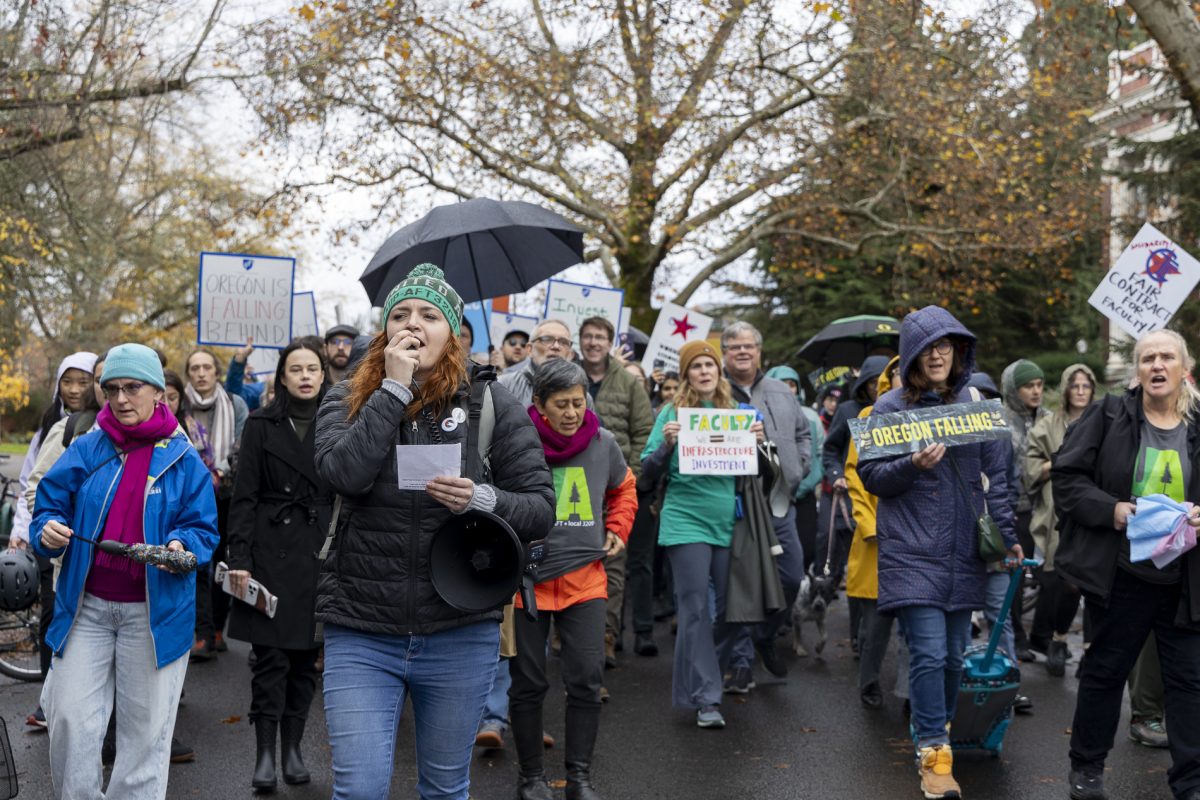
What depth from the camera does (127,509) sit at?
458cm

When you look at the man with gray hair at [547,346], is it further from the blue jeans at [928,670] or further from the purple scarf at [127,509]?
the purple scarf at [127,509]

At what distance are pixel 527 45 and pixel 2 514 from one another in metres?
13.2

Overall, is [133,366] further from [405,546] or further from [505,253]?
[505,253]

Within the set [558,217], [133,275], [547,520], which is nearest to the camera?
[547,520]

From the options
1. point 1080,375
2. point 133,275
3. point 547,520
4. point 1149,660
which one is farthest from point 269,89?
point 133,275

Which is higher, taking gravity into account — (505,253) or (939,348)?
(505,253)

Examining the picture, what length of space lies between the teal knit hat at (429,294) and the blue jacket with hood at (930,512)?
274 centimetres

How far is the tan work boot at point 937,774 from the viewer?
5.57m

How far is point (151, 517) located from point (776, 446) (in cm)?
406

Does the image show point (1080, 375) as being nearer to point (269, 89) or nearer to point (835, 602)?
point (835, 602)

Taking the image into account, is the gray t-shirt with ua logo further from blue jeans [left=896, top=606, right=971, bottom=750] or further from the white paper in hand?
the white paper in hand

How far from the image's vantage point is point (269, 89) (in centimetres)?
1958

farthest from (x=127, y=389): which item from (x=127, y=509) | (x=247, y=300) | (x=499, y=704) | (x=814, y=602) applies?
(x=247, y=300)

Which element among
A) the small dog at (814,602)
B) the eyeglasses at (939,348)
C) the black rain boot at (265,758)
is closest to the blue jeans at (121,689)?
the black rain boot at (265,758)
